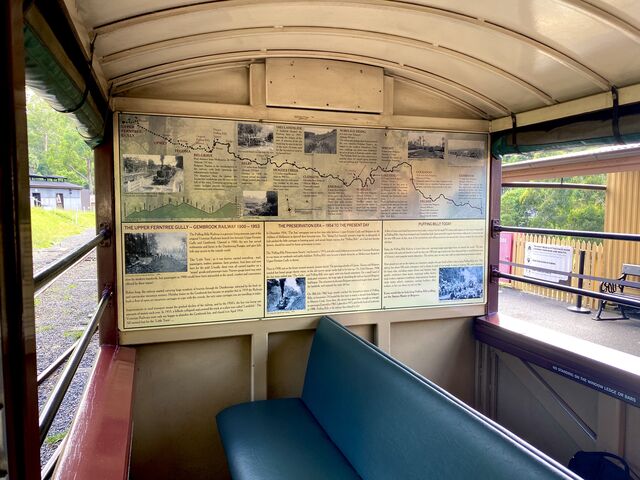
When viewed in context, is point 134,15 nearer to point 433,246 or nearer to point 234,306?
point 234,306

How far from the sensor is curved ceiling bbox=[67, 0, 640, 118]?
1.84 meters

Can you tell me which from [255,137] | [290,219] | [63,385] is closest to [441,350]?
[290,219]

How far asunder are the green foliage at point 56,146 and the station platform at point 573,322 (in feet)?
12.6

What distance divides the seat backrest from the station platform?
241cm

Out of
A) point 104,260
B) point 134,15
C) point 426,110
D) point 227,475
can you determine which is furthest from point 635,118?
point 227,475

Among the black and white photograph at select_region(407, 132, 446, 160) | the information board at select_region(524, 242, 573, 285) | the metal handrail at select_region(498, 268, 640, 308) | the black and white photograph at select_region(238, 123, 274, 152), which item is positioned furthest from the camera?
the information board at select_region(524, 242, 573, 285)

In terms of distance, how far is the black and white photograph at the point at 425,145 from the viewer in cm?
308

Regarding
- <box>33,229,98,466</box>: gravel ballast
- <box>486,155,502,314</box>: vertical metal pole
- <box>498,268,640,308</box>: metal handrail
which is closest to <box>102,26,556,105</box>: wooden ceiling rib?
<box>486,155,502,314</box>: vertical metal pole

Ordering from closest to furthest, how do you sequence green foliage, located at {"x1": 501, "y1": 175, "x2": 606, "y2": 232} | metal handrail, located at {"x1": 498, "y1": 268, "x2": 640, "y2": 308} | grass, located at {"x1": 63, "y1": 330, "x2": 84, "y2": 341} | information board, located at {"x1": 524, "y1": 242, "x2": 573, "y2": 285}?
grass, located at {"x1": 63, "y1": 330, "x2": 84, "y2": 341} → metal handrail, located at {"x1": 498, "y1": 268, "x2": 640, "y2": 308} → information board, located at {"x1": 524, "y1": 242, "x2": 573, "y2": 285} → green foliage, located at {"x1": 501, "y1": 175, "x2": 606, "y2": 232}

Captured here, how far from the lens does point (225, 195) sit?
271 cm

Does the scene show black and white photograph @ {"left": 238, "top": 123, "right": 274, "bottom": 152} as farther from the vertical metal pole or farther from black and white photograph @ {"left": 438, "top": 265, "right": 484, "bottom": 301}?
the vertical metal pole

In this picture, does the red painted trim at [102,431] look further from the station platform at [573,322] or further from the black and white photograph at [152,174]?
the station platform at [573,322]

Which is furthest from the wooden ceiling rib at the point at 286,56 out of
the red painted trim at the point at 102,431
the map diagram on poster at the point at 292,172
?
the red painted trim at the point at 102,431

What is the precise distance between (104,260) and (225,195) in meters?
0.81
